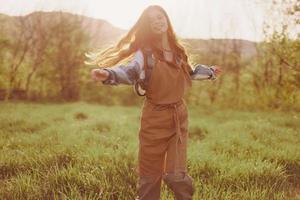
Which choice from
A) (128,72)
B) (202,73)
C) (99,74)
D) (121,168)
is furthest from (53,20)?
(99,74)

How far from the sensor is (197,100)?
26.1 meters

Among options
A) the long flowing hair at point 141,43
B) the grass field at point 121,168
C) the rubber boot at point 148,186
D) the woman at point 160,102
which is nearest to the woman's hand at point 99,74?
the woman at point 160,102

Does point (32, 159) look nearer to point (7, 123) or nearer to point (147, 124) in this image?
point (147, 124)

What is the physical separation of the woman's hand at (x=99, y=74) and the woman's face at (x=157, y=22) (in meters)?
0.86

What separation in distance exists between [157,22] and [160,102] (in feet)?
2.21

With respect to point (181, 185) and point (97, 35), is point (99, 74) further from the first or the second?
point (97, 35)

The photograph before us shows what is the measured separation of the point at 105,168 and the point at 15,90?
78.7 feet

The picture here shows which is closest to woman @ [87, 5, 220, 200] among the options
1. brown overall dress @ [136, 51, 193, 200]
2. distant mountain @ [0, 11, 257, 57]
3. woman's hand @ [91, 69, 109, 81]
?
brown overall dress @ [136, 51, 193, 200]

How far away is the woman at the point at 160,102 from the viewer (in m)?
3.59

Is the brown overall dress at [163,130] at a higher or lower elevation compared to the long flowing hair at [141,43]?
lower

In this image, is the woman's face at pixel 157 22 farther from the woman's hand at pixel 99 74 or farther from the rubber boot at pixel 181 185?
the rubber boot at pixel 181 185

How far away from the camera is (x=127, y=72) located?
3.36 m

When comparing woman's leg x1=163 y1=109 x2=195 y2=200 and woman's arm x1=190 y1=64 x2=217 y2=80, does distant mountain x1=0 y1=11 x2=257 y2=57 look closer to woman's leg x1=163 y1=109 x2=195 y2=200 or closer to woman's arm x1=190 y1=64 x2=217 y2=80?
woman's arm x1=190 y1=64 x2=217 y2=80

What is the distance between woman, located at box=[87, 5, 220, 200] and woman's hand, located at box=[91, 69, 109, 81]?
0.37 meters
